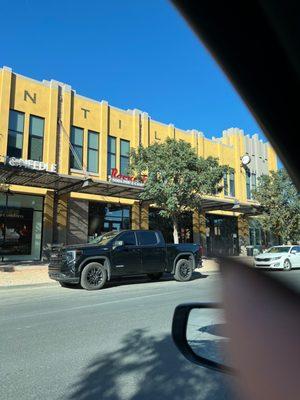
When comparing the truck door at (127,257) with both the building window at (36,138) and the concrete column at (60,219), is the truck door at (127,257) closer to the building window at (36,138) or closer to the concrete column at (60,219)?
the concrete column at (60,219)

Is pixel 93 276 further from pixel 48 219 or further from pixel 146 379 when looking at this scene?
pixel 48 219

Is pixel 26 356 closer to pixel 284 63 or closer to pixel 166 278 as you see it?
pixel 284 63

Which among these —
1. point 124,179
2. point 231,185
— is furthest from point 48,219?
point 231,185

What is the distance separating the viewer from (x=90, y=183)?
72.3 ft

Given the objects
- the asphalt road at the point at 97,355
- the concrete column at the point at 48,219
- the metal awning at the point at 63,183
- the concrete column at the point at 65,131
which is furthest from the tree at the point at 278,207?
the asphalt road at the point at 97,355

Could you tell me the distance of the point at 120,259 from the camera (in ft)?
47.6

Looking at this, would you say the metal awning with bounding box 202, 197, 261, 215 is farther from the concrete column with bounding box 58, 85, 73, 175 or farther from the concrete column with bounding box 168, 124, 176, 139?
the concrete column with bounding box 58, 85, 73, 175

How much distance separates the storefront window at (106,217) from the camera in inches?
1027

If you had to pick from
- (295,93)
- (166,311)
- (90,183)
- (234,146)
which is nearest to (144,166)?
(90,183)

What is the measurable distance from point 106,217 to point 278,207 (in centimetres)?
1178

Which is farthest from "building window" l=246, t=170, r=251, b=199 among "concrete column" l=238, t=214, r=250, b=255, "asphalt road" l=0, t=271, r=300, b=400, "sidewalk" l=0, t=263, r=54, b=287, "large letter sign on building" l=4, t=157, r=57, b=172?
"asphalt road" l=0, t=271, r=300, b=400

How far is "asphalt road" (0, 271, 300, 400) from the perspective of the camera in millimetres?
4535

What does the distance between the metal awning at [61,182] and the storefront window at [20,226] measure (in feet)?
3.31

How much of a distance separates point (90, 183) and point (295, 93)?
21.1 metres
